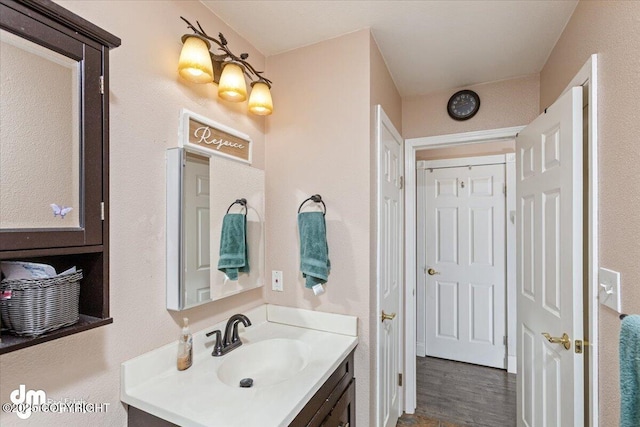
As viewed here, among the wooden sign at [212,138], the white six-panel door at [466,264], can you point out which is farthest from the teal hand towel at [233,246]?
the white six-panel door at [466,264]

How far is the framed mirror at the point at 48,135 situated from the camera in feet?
2.43

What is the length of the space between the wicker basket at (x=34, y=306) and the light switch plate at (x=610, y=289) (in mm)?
1673

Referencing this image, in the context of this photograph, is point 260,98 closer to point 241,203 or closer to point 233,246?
point 241,203

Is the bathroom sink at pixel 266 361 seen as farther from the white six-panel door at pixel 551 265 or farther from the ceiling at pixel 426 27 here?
the ceiling at pixel 426 27

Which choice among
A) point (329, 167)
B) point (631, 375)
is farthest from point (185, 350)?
point (631, 375)

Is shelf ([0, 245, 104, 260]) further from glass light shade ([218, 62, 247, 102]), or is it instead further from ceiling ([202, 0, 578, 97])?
ceiling ([202, 0, 578, 97])

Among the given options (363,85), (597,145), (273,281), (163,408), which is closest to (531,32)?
(597,145)

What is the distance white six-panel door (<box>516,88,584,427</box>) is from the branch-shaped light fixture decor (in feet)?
4.56

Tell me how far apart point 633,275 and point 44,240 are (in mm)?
1659

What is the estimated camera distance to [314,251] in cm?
155

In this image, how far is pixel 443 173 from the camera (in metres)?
3.19

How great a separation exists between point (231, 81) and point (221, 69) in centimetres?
12

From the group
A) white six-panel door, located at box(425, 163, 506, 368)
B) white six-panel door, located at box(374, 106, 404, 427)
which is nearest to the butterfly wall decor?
white six-panel door, located at box(374, 106, 404, 427)

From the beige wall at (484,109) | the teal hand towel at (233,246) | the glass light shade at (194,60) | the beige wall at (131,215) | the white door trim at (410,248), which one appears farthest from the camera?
the white door trim at (410,248)
